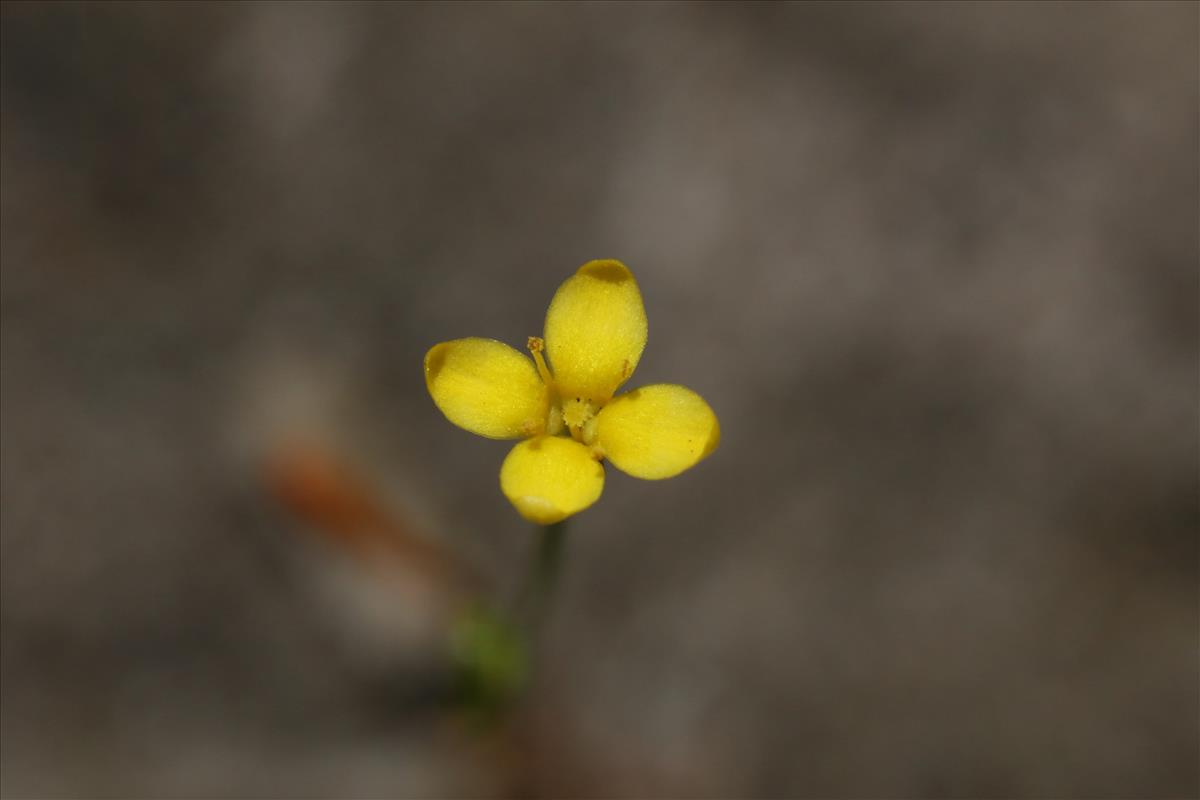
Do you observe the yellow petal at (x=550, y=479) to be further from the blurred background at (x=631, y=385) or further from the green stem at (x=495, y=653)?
the blurred background at (x=631, y=385)

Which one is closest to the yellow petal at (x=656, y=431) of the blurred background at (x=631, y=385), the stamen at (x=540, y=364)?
the stamen at (x=540, y=364)

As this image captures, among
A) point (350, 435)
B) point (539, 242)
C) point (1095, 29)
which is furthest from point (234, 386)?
point (1095, 29)

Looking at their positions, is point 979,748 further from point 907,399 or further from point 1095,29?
point 1095,29

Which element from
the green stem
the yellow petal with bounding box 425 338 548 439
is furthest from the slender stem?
the yellow petal with bounding box 425 338 548 439

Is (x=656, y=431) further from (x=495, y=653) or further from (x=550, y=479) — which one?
(x=495, y=653)

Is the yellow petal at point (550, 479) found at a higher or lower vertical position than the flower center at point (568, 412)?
lower

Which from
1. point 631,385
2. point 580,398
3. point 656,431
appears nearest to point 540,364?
point 580,398
